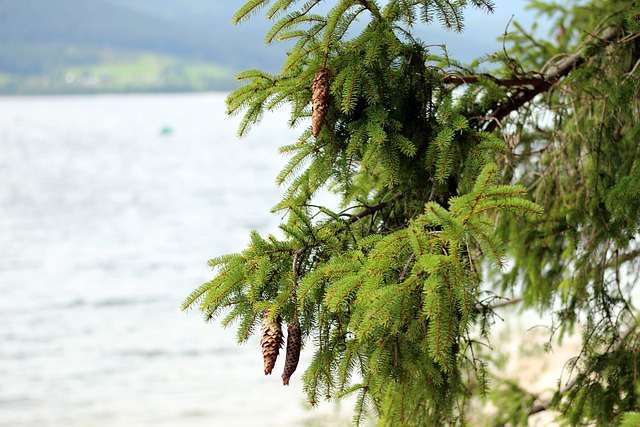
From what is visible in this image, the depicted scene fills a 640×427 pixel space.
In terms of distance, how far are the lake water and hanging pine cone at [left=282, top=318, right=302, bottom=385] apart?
651 cm

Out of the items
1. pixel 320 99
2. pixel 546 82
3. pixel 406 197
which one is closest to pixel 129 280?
pixel 546 82

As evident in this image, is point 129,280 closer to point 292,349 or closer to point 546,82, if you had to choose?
point 546,82

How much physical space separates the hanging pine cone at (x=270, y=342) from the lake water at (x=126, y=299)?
6.60 metres

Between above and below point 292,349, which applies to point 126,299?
above

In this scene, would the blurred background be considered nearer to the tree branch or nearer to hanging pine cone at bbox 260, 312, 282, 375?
the tree branch

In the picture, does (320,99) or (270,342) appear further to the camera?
(320,99)

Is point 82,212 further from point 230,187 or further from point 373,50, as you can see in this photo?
point 373,50

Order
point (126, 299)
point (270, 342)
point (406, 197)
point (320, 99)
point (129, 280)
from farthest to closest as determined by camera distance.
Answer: point (129, 280), point (126, 299), point (406, 197), point (320, 99), point (270, 342)

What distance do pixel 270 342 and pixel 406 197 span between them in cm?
A: 91

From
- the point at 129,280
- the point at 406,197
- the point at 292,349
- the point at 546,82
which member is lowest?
the point at 292,349

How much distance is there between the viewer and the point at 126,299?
57.3 feet

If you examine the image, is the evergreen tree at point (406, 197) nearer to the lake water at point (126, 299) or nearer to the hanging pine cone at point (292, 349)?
the hanging pine cone at point (292, 349)

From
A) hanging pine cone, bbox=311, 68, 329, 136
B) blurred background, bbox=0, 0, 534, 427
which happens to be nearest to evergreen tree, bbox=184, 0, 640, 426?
hanging pine cone, bbox=311, 68, 329, 136

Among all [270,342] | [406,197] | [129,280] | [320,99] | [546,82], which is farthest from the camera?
[129,280]
